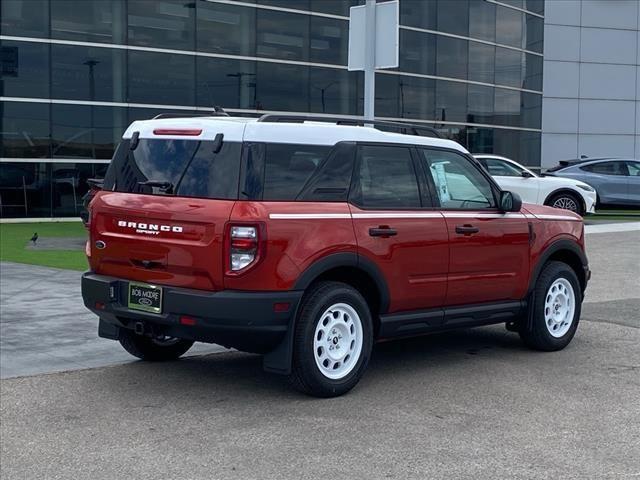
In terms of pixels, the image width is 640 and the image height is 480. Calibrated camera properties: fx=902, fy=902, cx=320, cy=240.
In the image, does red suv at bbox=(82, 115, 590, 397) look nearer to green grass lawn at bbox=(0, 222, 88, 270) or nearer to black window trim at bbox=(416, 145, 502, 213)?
black window trim at bbox=(416, 145, 502, 213)

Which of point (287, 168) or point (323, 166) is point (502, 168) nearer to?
point (323, 166)

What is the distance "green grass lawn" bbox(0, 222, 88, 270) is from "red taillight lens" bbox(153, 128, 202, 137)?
7421mm

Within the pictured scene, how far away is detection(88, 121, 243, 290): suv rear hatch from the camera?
5.95 meters

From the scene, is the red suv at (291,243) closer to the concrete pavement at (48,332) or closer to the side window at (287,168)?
the side window at (287,168)

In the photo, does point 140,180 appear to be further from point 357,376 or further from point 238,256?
point 357,376

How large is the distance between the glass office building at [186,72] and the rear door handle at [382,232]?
12.8 m

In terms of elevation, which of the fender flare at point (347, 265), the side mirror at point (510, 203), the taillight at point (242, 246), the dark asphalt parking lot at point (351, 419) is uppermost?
the side mirror at point (510, 203)

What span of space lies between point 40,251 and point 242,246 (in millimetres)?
10856

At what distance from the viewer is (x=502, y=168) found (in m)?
19.8

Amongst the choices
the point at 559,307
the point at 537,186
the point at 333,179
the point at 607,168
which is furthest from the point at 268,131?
the point at 607,168

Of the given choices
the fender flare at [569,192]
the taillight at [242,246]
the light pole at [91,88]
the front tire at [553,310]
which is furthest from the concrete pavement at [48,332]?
the fender flare at [569,192]

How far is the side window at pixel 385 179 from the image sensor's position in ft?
21.7

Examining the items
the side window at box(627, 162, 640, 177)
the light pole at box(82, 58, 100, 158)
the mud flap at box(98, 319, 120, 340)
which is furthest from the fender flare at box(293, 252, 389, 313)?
the side window at box(627, 162, 640, 177)

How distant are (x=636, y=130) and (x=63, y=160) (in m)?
23.8
